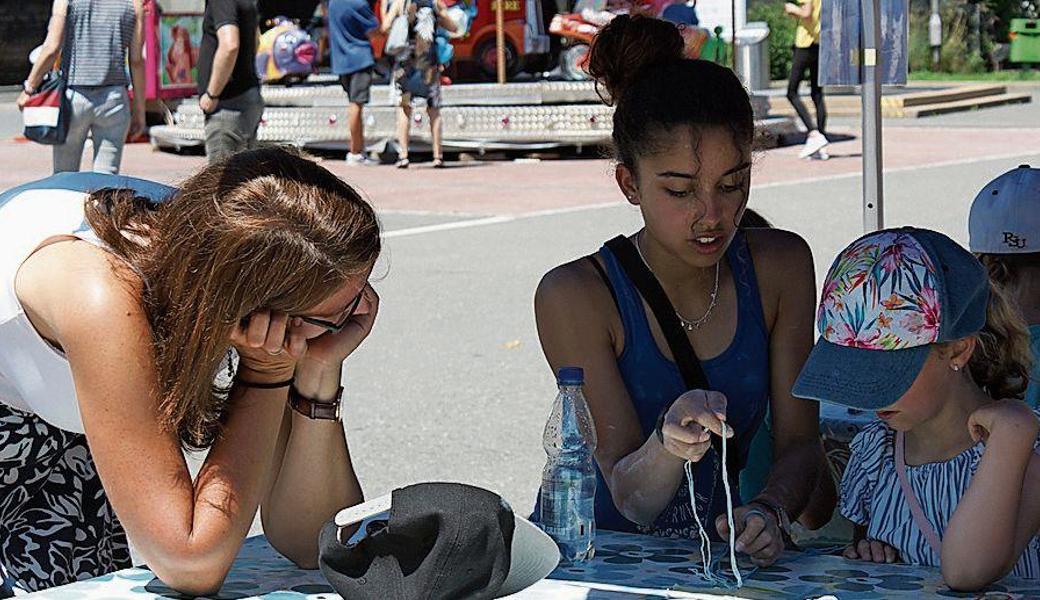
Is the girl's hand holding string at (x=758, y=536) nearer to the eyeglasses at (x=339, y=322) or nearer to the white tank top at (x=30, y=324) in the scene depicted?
the eyeglasses at (x=339, y=322)

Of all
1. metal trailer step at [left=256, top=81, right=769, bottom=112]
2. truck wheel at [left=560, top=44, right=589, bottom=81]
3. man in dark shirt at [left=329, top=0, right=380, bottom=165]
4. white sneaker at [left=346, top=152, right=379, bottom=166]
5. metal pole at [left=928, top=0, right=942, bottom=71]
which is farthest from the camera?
metal pole at [left=928, top=0, right=942, bottom=71]

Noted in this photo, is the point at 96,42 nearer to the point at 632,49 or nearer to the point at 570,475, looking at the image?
the point at 632,49

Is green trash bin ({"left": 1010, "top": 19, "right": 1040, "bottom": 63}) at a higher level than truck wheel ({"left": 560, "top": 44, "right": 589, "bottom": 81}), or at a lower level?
lower

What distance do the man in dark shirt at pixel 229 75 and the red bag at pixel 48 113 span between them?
99 cm

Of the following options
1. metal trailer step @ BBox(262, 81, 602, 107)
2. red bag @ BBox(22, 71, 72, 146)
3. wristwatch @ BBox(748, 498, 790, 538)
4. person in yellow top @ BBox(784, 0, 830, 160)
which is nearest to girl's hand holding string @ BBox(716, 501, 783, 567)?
wristwatch @ BBox(748, 498, 790, 538)

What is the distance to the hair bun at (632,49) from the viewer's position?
9.66ft

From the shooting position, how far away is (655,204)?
9.03 ft

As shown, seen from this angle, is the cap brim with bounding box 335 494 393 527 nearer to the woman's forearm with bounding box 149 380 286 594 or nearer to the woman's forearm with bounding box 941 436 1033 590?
the woman's forearm with bounding box 149 380 286 594

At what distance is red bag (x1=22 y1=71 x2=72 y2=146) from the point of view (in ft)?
29.5

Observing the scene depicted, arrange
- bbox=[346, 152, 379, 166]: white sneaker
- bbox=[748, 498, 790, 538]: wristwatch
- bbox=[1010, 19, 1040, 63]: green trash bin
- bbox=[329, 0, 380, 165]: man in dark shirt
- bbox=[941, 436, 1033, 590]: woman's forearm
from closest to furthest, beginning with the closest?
bbox=[941, 436, 1033, 590]: woman's forearm → bbox=[748, 498, 790, 538]: wristwatch → bbox=[329, 0, 380, 165]: man in dark shirt → bbox=[346, 152, 379, 166]: white sneaker → bbox=[1010, 19, 1040, 63]: green trash bin

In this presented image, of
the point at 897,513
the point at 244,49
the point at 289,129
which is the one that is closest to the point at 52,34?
the point at 244,49

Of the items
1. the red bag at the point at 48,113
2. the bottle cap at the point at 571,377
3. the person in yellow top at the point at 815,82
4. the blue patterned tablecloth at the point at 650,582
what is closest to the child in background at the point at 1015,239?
the blue patterned tablecloth at the point at 650,582

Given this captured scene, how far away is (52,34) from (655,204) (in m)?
7.12

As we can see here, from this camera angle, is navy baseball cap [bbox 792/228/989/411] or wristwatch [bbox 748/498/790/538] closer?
navy baseball cap [bbox 792/228/989/411]
